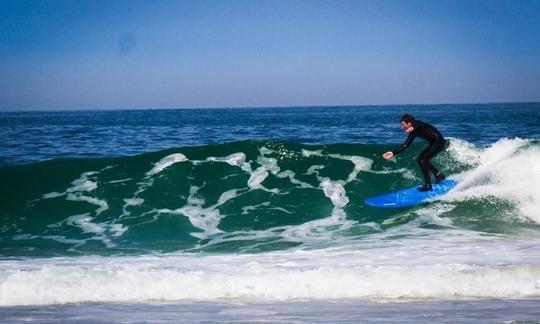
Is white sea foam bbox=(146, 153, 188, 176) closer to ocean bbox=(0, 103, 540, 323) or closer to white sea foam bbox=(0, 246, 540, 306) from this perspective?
ocean bbox=(0, 103, 540, 323)

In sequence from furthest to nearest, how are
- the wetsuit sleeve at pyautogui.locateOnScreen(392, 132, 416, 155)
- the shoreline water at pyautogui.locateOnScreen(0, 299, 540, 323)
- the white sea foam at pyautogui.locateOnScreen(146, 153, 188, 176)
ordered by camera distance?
the white sea foam at pyautogui.locateOnScreen(146, 153, 188, 176) → the wetsuit sleeve at pyautogui.locateOnScreen(392, 132, 416, 155) → the shoreline water at pyautogui.locateOnScreen(0, 299, 540, 323)

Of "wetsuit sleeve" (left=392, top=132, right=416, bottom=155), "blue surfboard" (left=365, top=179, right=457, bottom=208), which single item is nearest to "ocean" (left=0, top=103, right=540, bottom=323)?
"blue surfboard" (left=365, top=179, right=457, bottom=208)

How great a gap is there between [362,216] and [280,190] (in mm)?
2533

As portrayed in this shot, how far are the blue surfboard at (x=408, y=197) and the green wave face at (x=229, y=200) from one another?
0.17 metres

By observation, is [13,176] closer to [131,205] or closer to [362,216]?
[131,205]

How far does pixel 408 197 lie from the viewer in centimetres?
1200

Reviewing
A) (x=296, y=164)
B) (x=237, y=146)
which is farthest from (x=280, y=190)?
(x=237, y=146)

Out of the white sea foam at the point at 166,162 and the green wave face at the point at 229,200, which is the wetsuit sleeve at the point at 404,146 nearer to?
the green wave face at the point at 229,200

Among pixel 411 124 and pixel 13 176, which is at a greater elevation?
pixel 411 124

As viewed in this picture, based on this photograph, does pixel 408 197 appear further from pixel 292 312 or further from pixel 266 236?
pixel 292 312

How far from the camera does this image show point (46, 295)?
6.59 meters

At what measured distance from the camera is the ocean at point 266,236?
20.5 feet

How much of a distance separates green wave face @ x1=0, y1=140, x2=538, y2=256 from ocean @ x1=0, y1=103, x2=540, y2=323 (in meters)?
0.05

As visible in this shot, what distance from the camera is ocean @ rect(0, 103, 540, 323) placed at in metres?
6.23
